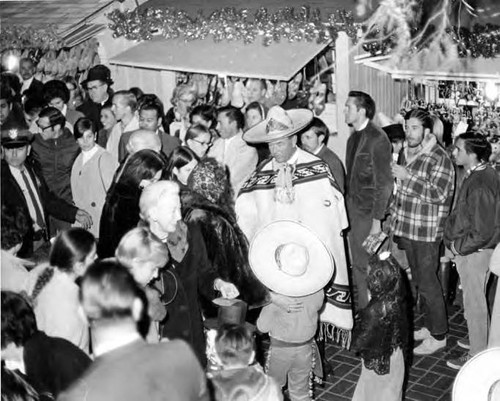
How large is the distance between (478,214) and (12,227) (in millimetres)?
3468

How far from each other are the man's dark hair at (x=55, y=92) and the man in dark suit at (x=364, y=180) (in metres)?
3.61

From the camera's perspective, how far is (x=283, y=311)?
5.77 meters

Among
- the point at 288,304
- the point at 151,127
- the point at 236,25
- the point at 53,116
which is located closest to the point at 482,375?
the point at 288,304

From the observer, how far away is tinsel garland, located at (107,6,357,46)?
8.88 metres

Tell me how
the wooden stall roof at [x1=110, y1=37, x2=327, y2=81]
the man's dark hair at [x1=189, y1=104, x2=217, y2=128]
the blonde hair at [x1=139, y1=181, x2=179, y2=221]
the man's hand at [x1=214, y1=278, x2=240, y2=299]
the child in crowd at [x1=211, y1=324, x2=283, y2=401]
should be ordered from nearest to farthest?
the child in crowd at [x1=211, y1=324, x2=283, y2=401]
the blonde hair at [x1=139, y1=181, x2=179, y2=221]
the man's hand at [x1=214, y1=278, x2=240, y2=299]
the wooden stall roof at [x1=110, y1=37, x2=327, y2=81]
the man's dark hair at [x1=189, y1=104, x2=217, y2=128]

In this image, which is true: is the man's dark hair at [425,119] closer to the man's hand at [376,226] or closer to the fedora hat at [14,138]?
the man's hand at [376,226]

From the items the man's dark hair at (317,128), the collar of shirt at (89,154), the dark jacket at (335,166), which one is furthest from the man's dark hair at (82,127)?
the dark jacket at (335,166)

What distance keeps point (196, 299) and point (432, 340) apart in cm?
249

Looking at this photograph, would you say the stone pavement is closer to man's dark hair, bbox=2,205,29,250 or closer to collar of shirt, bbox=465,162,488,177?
collar of shirt, bbox=465,162,488,177

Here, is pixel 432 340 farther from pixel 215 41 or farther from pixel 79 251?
pixel 215 41

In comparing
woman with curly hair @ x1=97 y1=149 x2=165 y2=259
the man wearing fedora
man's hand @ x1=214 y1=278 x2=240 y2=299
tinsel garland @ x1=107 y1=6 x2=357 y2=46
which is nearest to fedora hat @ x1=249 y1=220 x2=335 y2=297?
man's hand @ x1=214 y1=278 x2=240 y2=299

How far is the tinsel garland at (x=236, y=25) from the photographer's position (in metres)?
8.88

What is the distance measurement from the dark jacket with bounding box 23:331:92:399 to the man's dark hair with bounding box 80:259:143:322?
0.71 m

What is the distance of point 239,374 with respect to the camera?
14.1ft
